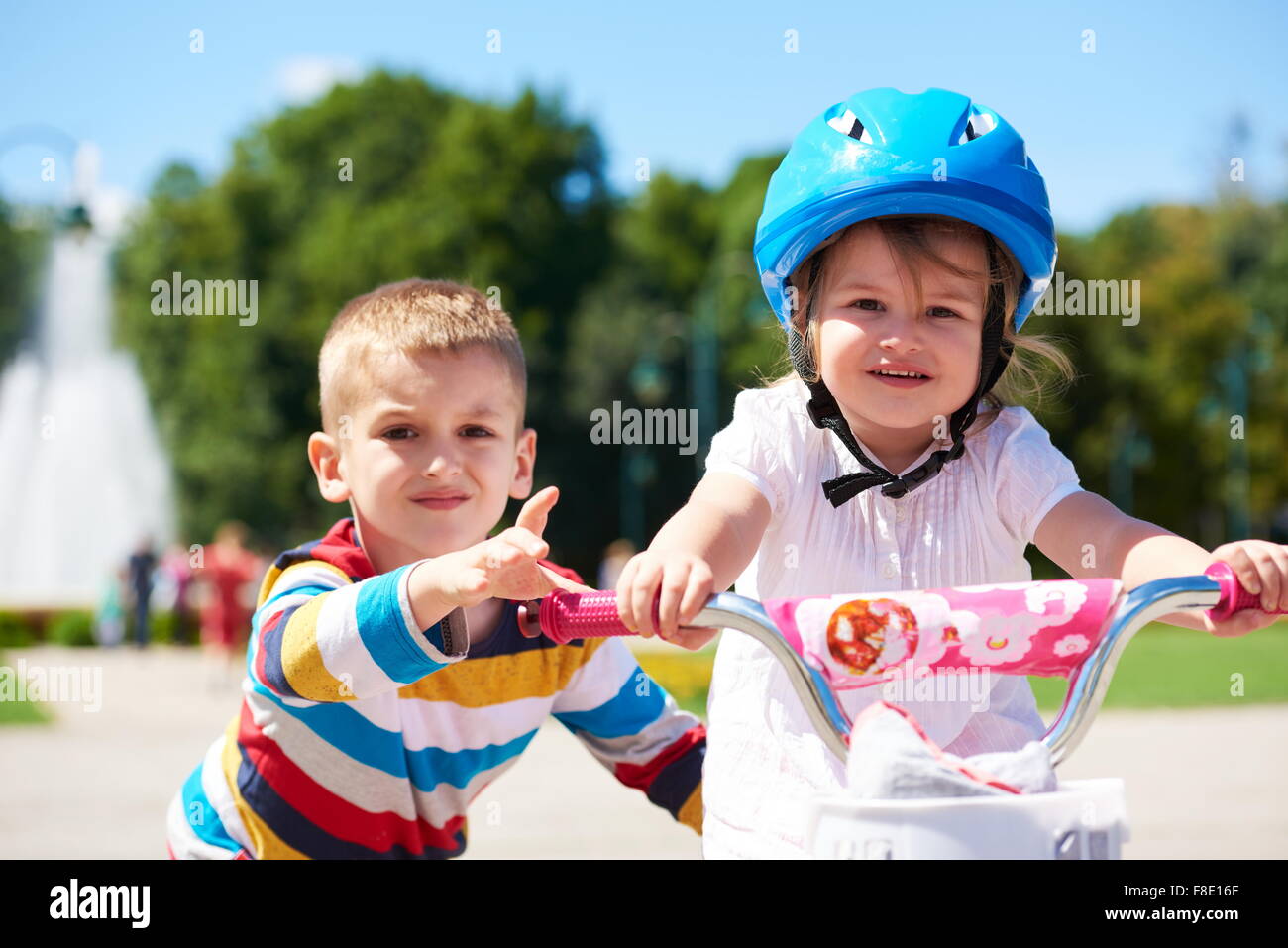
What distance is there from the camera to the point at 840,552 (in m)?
2.87

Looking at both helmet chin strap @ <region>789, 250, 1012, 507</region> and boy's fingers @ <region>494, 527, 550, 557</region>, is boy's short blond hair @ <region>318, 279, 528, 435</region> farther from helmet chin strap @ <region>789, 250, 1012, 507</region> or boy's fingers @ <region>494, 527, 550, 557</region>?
boy's fingers @ <region>494, 527, 550, 557</region>

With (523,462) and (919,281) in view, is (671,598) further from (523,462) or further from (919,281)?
(523,462)

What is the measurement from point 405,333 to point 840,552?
1.08m

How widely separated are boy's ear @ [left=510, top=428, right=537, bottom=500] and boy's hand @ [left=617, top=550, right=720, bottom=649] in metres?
1.29

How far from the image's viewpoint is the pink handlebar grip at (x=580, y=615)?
2152 mm

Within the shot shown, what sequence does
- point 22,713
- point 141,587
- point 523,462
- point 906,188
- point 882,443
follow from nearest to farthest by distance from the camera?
point 906,188
point 882,443
point 523,462
point 22,713
point 141,587

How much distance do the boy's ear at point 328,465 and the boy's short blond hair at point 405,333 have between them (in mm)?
32

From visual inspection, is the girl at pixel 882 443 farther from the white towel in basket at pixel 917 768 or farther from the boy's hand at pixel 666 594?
the white towel in basket at pixel 917 768

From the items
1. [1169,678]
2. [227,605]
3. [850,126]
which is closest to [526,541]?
[850,126]

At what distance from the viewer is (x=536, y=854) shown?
6695 millimetres

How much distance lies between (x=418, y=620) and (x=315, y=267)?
4104 centimetres

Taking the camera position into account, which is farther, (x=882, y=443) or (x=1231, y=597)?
(x=882, y=443)
